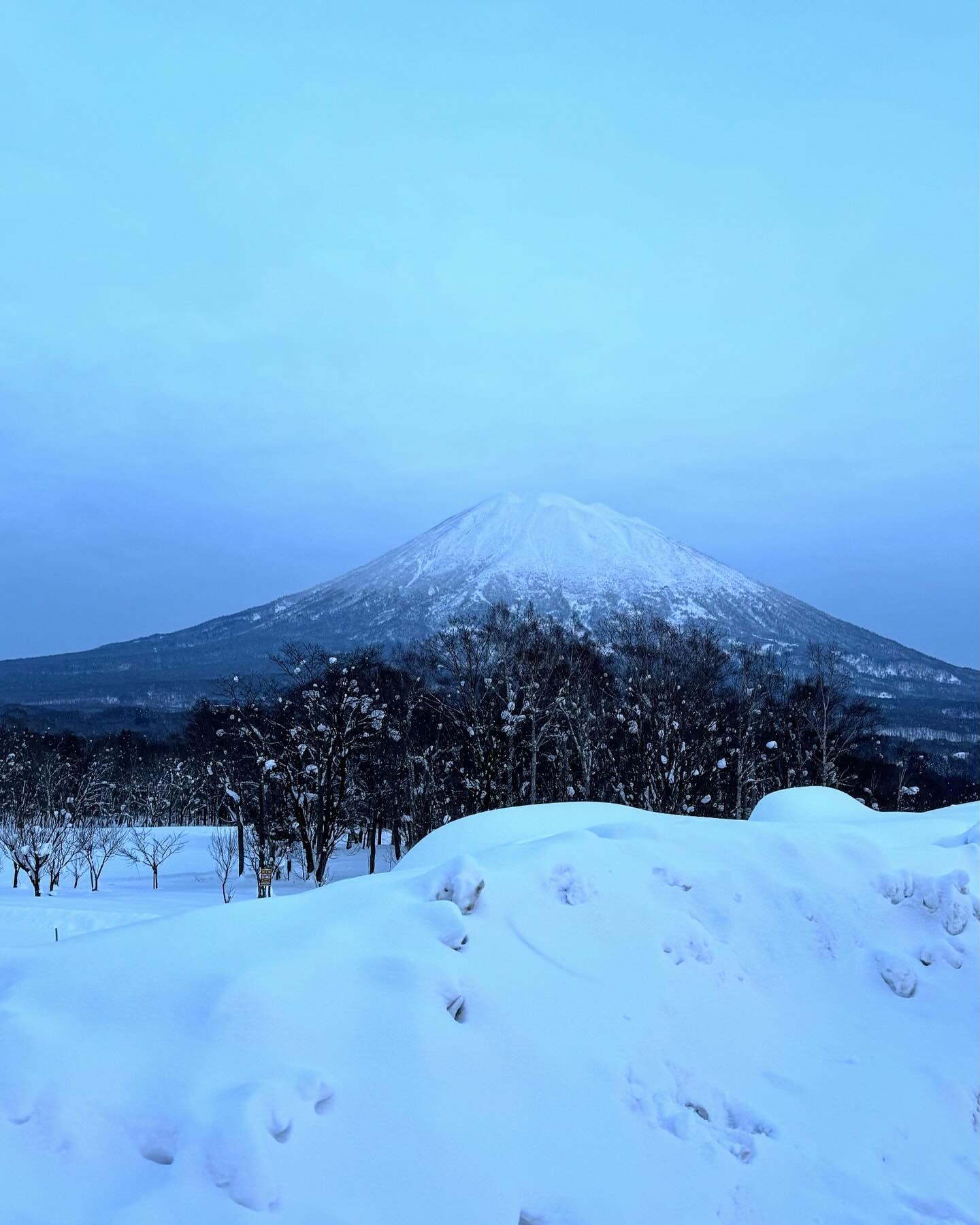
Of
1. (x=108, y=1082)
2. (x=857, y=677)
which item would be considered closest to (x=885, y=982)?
(x=108, y=1082)

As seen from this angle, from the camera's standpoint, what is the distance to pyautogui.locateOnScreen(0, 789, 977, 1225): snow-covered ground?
312 centimetres

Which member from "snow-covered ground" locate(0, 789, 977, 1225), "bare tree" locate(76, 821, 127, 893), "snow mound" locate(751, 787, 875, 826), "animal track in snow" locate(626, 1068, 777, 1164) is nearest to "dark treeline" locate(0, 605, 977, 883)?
"bare tree" locate(76, 821, 127, 893)

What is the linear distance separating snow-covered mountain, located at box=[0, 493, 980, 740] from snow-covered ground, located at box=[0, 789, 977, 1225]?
6588cm

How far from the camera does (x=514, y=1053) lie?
4.02m

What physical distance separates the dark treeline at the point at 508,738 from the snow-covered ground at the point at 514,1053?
490 inches

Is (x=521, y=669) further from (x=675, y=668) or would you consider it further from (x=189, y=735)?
(x=189, y=735)

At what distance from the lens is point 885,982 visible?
17.8 ft

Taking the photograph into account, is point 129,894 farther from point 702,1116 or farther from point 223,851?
point 702,1116

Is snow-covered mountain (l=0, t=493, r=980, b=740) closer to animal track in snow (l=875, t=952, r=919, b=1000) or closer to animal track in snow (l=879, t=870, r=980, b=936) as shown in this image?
animal track in snow (l=879, t=870, r=980, b=936)

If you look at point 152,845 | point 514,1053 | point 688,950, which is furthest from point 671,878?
point 152,845

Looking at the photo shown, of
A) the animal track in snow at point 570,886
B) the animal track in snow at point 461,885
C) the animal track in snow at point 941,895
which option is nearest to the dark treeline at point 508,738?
the animal track in snow at point 570,886

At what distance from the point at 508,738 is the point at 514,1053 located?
19187 mm

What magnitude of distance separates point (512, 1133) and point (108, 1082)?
180cm

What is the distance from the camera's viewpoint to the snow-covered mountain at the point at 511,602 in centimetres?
8969
